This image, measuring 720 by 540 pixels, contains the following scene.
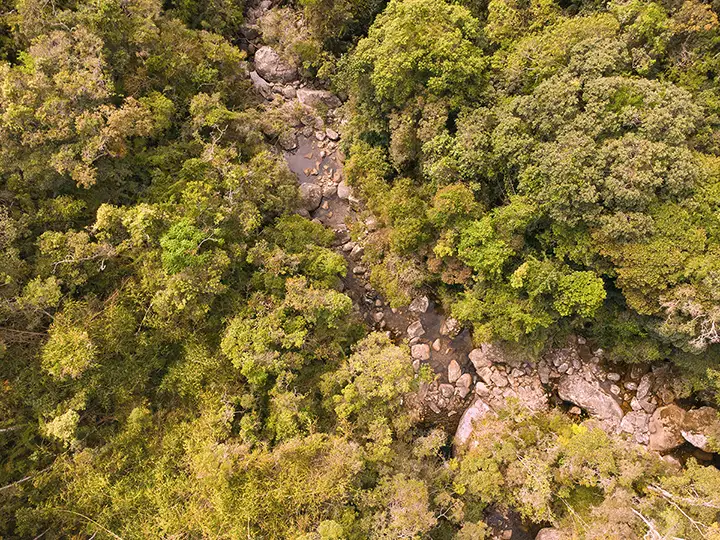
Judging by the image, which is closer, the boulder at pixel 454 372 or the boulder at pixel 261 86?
the boulder at pixel 454 372

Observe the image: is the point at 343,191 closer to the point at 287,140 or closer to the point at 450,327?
the point at 287,140

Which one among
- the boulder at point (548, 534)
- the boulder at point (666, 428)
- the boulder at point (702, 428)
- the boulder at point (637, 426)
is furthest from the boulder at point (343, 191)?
the boulder at point (702, 428)

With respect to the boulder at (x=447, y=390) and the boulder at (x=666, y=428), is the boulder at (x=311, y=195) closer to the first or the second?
the boulder at (x=447, y=390)

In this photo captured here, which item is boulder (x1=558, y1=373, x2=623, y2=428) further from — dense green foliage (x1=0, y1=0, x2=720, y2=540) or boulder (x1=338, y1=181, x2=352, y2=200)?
boulder (x1=338, y1=181, x2=352, y2=200)

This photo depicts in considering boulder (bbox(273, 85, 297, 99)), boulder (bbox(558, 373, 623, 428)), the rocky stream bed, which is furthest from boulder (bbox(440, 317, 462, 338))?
boulder (bbox(273, 85, 297, 99))

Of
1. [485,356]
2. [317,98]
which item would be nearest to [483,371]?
[485,356]

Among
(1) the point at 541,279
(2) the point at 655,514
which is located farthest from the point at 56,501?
(2) the point at 655,514
